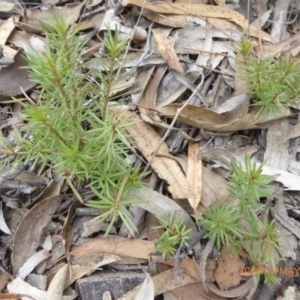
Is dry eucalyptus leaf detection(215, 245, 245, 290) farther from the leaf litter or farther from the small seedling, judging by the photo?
the small seedling

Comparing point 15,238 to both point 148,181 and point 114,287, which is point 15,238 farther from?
point 148,181

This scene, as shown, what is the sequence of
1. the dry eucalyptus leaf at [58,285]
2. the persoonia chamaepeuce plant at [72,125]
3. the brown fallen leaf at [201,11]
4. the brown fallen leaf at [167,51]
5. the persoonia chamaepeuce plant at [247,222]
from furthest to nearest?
the brown fallen leaf at [201,11], the brown fallen leaf at [167,51], the dry eucalyptus leaf at [58,285], the persoonia chamaepeuce plant at [247,222], the persoonia chamaepeuce plant at [72,125]

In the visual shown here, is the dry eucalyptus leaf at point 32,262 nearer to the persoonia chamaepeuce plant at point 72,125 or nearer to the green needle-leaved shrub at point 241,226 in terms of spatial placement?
the persoonia chamaepeuce plant at point 72,125

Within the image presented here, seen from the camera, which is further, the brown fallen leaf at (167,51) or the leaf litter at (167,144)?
the brown fallen leaf at (167,51)

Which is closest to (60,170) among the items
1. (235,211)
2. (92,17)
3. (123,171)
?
(123,171)

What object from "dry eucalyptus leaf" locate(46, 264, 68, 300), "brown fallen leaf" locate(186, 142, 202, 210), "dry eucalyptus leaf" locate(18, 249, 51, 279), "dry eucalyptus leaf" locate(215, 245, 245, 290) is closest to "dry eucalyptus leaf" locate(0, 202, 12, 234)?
"dry eucalyptus leaf" locate(18, 249, 51, 279)

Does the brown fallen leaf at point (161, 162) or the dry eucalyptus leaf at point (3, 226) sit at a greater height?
the brown fallen leaf at point (161, 162)

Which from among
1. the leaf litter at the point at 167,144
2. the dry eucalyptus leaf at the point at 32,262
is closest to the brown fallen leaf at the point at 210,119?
the leaf litter at the point at 167,144

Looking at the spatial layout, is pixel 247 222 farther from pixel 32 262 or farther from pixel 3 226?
pixel 3 226

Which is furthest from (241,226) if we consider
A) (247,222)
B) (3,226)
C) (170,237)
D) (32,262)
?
(3,226)
